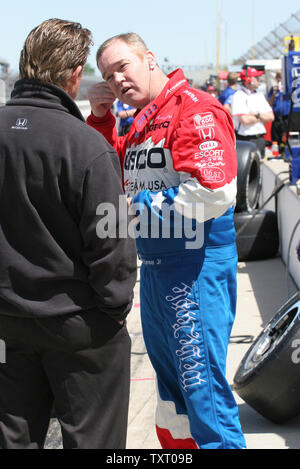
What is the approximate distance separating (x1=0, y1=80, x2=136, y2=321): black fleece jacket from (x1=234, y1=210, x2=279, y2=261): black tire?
205 inches

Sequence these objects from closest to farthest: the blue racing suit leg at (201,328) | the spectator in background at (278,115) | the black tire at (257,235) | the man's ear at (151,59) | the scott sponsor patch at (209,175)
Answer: the scott sponsor patch at (209,175) < the blue racing suit leg at (201,328) < the man's ear at (151,59) < the black tire at (257,235) < the spectator in background at (278,115)

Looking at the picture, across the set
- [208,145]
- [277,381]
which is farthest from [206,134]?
[277,381]

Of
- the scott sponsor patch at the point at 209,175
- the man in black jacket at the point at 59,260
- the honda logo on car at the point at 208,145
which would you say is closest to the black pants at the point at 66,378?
the man in black jacket at the point at 59,260

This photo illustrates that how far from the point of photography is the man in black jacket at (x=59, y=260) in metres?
1.99

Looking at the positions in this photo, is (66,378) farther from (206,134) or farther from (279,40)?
(279,40)

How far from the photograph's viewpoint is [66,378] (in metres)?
2.06

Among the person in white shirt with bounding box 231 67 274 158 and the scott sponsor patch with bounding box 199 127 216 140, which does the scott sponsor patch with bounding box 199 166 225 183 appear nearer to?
the scott sponsor patch with bounding box 199 127 216 140

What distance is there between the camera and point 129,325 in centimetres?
525

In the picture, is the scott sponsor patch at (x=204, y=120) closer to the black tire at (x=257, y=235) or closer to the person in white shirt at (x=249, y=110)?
the black tire at (x=257, y=235)

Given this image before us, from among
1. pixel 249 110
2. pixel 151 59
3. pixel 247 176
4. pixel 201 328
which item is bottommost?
pixel 247 176

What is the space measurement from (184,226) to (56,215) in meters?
0.66

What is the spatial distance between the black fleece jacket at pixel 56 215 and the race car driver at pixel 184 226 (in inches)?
17.9

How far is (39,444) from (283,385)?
58.1 inches

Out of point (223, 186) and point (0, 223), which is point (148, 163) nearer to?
point (223, 186)
